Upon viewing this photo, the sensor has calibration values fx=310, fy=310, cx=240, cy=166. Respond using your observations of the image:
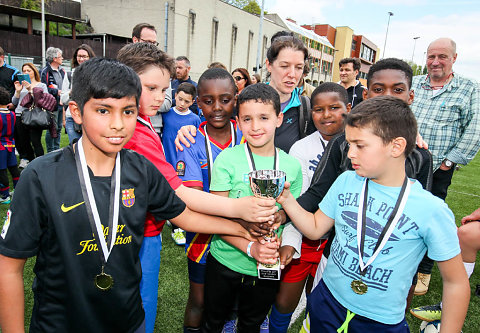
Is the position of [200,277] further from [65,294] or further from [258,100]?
[258,100]

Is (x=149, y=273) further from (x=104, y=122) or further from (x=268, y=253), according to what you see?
(x=104, y=122)

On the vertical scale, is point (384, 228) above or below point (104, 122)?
below

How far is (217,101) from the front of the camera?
244cm

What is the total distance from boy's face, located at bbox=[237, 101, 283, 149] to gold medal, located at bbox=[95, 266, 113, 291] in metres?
1.22

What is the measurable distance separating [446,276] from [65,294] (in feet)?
5.95

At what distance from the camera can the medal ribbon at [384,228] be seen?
63.1 inches

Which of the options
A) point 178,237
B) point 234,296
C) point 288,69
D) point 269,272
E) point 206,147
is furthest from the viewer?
point 178,237

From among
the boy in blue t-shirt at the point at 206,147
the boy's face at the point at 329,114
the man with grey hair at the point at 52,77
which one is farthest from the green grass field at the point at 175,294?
the man with grey hair at the point at 52,77

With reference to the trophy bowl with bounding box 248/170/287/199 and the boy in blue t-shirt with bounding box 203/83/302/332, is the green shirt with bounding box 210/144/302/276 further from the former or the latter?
the trophy bowl with bounding box 248/170/287/199

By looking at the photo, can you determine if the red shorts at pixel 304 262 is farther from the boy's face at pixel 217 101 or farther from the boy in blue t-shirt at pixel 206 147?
the boy's face at pixel 217 101

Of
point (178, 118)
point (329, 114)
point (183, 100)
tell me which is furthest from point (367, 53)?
point (329, 114)

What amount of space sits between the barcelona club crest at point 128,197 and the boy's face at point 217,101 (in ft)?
3.41

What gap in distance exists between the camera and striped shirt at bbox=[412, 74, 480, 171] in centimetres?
429

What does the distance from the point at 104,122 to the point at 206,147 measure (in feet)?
3.30
